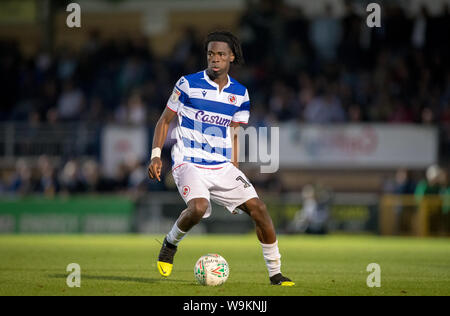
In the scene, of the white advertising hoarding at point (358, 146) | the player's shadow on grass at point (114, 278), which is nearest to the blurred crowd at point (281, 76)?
the white advertising hoarding at point (358, 146)

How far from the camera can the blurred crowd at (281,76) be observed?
24344mm

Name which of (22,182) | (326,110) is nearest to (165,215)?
(22,182)

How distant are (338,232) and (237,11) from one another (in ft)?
32.4

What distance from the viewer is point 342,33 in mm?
25406

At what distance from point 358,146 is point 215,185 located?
52.4 ft

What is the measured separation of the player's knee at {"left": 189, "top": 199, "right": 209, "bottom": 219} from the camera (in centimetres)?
930

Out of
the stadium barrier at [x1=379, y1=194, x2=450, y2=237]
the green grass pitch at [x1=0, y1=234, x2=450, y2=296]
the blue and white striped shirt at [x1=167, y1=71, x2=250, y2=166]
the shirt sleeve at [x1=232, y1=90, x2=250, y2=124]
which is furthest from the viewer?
the stadium barrier at [x1=379, y1=194, x2=450, y2=237]

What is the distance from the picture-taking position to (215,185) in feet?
31.1

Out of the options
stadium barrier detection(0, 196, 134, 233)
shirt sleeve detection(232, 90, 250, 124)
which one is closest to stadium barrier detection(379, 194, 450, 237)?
stadium barrier detection(0, 196, 134, 233)

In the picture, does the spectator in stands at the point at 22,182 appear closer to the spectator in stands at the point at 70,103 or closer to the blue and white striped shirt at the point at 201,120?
the spectator in stands at the point at 70,103

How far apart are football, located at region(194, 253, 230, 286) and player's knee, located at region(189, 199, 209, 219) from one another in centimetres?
51

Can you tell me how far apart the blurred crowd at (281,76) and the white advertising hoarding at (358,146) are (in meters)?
0.31

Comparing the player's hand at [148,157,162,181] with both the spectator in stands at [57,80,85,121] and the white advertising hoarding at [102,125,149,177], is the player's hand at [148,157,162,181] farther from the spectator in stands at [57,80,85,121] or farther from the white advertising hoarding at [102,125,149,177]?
the spectator in stands at [57,80,85,121]
